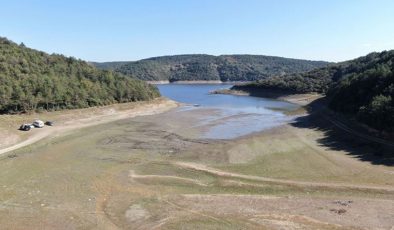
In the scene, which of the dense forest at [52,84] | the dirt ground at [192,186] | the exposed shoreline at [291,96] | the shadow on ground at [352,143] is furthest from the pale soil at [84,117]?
the exposed shoreline at [291,96]

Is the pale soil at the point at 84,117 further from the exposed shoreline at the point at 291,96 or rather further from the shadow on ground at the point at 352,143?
the exposed shoreline at the point at 291,96

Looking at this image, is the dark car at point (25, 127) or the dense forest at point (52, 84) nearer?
the dark car at point (25, 127)

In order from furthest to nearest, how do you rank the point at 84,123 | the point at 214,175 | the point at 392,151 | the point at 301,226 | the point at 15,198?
the point at 84,123, the point at 392,151, the point at 214,175, the point at 15,198, the point at 301,226

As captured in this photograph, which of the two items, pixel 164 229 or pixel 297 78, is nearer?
pixel 164 229

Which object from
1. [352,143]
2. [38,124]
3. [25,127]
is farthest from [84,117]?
[352,143]

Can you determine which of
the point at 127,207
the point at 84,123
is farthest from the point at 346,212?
the point at 84,123

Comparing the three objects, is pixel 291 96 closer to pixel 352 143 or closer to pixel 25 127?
pixel 352 143

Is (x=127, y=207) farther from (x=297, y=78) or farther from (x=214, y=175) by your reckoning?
(x=297, y=78)

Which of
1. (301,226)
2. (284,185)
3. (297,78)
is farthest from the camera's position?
(297,78)
